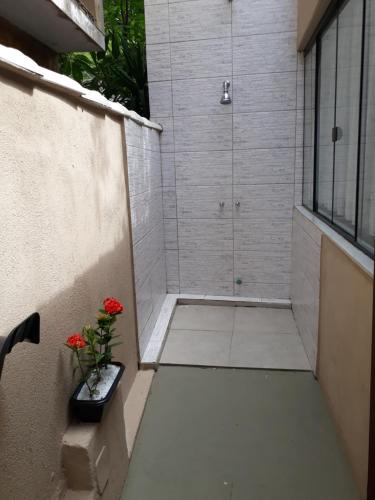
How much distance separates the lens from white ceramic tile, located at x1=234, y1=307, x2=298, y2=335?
330cm

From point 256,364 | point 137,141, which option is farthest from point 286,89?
point 256,364

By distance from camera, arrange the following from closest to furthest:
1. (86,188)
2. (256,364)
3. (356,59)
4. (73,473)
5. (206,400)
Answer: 1. (73,473)
2. (86,188)
3. (356,59)
4. (206,400)
5. (256,364)

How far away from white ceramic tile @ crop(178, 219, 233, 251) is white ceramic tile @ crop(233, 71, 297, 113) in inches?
42.3

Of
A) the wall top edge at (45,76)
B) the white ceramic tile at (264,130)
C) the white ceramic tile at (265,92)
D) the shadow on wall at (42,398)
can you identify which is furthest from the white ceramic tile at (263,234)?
the shadow on wall at (42,398)

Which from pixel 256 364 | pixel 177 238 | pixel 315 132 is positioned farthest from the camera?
pixel 177 238

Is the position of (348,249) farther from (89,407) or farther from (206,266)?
(206,266)

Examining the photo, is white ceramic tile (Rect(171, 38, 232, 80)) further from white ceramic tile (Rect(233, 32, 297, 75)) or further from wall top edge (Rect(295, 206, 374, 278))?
wall top edge (Rect(295, 206, 374, 278))

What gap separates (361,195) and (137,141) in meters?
1.62

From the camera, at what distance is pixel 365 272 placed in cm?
157

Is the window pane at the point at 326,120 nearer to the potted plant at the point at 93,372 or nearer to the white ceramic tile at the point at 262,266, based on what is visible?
the white ceramic tile at the point at 262,266

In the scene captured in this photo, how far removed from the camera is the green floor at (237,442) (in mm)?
1777

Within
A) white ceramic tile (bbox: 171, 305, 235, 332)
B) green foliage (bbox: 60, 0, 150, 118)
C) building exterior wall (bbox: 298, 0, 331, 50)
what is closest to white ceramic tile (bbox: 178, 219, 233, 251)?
white ceramic tile (bbox: 171, 305, 235, 332)

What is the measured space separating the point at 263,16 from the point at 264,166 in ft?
4.12

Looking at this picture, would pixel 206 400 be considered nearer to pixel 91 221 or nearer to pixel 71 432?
pixel 71 432
